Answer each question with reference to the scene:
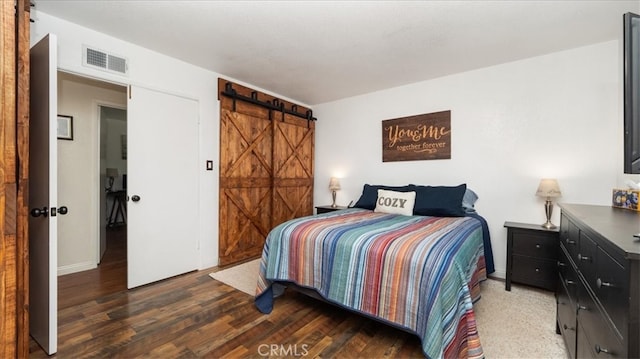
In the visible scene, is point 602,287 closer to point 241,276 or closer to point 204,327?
point 204,327

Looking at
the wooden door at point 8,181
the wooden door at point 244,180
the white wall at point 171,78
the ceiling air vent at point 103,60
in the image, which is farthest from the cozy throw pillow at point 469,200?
the ceiling air vent at point 103,60

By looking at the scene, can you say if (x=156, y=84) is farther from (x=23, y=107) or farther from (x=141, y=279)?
(x=141, y=279)

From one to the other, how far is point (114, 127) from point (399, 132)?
629 centimetres

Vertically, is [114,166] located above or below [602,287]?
above

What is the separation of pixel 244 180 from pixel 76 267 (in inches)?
87.9

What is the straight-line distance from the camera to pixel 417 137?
3764 millimetres

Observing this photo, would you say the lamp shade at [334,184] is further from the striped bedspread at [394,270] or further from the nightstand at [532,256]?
the nightstand at [532,256]

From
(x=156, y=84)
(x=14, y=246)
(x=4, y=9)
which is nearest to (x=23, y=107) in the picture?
(x=4, y=9)

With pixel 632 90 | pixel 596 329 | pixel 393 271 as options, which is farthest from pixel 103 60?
pixel 596 329

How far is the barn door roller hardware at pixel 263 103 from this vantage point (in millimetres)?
3502

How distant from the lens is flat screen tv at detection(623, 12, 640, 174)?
1.06m

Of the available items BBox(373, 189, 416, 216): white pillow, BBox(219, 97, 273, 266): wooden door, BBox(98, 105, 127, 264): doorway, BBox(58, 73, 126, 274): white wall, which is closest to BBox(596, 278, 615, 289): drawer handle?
BBox(373, 189, 416, 216): white pillow

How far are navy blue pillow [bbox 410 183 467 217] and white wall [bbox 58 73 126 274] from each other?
4095 millimetres

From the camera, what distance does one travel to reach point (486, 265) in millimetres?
2934
